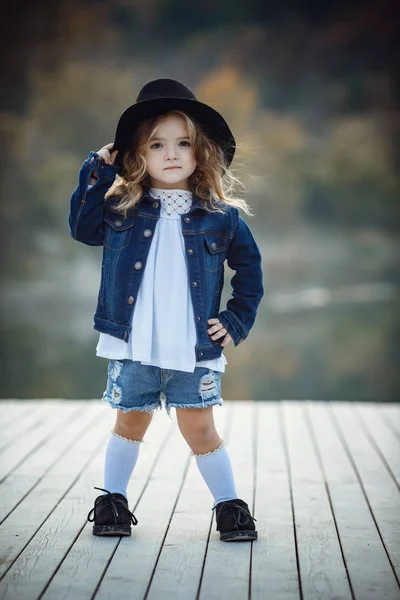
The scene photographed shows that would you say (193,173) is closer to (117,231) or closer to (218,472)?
→ (117,231)

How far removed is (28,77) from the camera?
6781mm

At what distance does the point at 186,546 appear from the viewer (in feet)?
8.10

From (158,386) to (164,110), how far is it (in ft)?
2.59

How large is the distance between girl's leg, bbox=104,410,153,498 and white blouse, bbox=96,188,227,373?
0.69 feet

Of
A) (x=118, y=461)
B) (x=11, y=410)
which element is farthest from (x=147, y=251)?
(x=11, y=410)

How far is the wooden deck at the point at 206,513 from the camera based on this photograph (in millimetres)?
2182

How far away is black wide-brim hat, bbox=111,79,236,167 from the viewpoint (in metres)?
2.48

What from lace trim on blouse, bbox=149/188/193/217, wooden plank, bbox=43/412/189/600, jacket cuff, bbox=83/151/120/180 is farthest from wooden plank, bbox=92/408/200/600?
jacket cuff, bbox=83/151/120/180

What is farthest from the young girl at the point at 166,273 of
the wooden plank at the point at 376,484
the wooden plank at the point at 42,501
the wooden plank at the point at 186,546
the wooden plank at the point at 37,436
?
the wooden plank at the point at 37,436

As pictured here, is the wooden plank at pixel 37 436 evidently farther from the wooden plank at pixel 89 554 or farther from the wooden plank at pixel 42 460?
the wooden plank at pixel 89 554

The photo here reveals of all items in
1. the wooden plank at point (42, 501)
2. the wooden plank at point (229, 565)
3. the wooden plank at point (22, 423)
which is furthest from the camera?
the wooden plank at point (22, 423)

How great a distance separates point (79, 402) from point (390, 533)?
8.33 ft

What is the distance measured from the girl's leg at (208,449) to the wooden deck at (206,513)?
0.15 m

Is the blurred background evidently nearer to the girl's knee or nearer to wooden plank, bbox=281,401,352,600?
wooden plank, bbox=281,401,352,600
